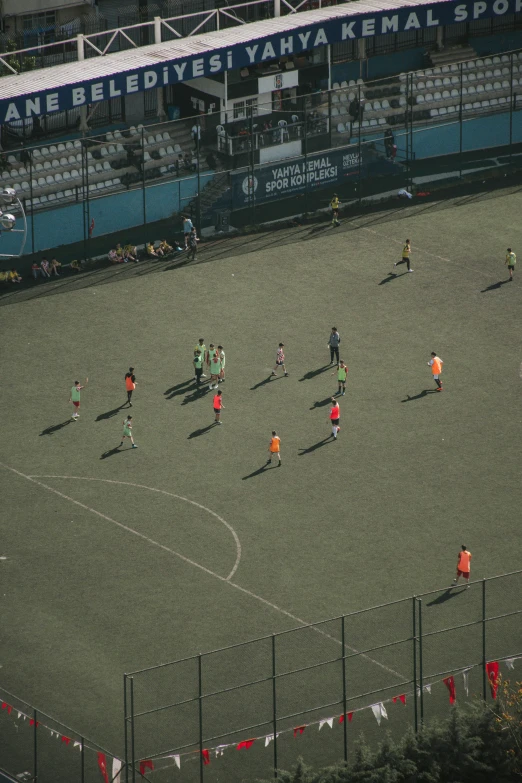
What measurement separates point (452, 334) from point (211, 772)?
26.5 m

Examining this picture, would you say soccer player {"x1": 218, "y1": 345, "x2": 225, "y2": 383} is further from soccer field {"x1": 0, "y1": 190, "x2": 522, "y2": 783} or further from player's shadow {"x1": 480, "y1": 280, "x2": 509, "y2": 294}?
player's shadow {"x1": 480, "y1": 280, "x2": 509, "y2": 294}

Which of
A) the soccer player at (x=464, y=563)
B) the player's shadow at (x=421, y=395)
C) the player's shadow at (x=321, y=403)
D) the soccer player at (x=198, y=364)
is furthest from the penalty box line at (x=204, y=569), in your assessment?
the player's shadow at (x=421, y=395)

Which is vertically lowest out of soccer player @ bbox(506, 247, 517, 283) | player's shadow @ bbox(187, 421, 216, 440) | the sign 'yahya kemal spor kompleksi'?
player's shadow @ bbox(187, 421, 216, 440)

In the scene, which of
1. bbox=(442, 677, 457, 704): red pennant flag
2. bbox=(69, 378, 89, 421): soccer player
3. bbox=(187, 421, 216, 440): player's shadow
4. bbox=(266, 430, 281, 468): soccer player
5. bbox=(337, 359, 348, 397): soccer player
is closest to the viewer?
bbox=(442, 677, 457, 704): red pennant flag

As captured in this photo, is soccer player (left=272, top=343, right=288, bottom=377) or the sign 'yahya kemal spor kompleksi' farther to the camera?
the sign 'yahya kemal spor kompleksi'

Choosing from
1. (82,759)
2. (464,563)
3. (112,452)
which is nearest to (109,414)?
(112,452)

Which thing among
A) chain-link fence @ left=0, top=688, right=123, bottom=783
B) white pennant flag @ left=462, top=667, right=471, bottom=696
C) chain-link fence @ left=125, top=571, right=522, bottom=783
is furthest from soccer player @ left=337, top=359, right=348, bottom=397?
chain-link fence @ left=0, top=688, right=123, bottom=783

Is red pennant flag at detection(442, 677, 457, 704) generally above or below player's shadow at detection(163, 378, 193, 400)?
below

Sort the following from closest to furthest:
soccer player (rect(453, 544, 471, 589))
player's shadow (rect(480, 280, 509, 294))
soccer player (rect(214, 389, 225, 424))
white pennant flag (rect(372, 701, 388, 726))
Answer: white pennant flag (rect(372, 701, 388, 726)), soccer player (rect(453, 544, 471, 589)), soccer player (rect(214, 389, 225, 424)), player's shadow (rect(480, 280, 509, 294))

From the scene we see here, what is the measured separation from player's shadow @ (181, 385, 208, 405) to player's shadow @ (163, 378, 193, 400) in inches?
16.3

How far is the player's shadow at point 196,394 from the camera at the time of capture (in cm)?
5416

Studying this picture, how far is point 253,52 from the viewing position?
69.3 metres

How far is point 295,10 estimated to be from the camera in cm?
7238

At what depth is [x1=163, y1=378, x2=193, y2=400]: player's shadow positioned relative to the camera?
54.5 metres
